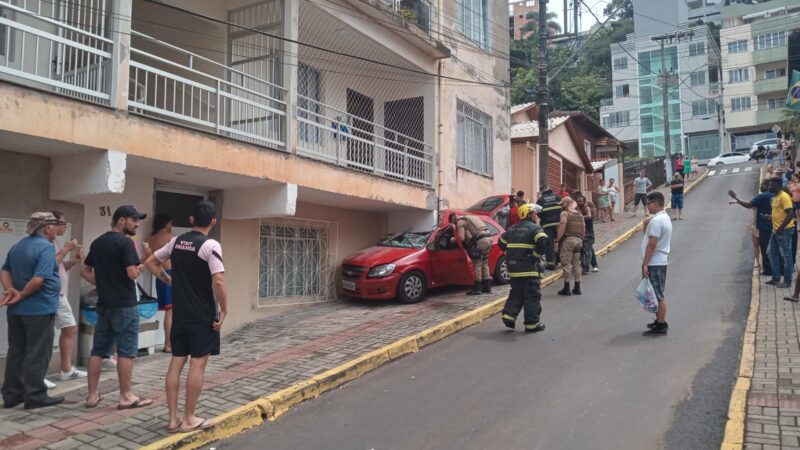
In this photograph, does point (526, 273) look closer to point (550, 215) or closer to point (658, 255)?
point (658, 255)

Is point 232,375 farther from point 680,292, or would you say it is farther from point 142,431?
point 680,292

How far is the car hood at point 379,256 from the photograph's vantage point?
31.9ft

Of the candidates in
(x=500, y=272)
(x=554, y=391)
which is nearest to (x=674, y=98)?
(x=500, y=272)

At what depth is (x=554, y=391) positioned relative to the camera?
196 inches

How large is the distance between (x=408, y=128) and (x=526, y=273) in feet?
23.6

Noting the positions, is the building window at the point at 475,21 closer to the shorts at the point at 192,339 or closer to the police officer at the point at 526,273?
the police officer at the point at 526,273

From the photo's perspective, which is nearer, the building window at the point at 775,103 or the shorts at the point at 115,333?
the shorts at the point at 115,333

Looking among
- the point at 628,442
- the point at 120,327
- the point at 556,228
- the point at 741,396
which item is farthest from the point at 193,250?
the point at 556,228

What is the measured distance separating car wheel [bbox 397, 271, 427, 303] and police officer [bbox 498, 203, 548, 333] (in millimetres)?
2684

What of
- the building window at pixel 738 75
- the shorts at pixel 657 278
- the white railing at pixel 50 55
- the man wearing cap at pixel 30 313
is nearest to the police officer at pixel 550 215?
the shorts at pixel 657 278

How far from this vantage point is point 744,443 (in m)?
3.70

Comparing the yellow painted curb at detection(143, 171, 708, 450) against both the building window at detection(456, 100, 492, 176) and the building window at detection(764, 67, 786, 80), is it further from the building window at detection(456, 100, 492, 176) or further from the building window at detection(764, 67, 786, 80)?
the building window at detection(764, 67, 786, 80)

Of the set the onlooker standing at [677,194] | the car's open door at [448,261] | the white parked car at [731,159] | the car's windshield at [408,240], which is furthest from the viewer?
the white parked car at [731,159]

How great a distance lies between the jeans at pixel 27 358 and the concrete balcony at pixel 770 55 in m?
57.0
